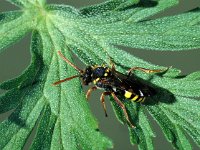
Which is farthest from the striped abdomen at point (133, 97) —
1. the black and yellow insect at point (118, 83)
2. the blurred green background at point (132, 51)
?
the blurred green background at point (132, 51)

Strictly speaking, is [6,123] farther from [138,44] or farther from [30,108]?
[138,44]

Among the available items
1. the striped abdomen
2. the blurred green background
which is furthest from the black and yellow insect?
the blurred green background

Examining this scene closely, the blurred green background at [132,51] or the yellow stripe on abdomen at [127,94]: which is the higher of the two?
the yellow stripe on abdomen at [127,94]

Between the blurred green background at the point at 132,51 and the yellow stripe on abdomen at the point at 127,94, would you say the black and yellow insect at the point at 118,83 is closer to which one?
the yellow stripe on abdomen at the point at 127,94

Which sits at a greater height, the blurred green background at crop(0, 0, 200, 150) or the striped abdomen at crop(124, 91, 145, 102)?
the striped abdomen at crop(124, 91, 145, 102)

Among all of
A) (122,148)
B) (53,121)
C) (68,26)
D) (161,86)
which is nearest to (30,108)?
(53,121)

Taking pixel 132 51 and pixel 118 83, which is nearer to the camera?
pixel 118 83

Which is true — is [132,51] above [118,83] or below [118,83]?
below

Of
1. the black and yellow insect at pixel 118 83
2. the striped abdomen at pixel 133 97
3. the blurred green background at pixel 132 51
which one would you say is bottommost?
the blurred green background at pixel 132 51

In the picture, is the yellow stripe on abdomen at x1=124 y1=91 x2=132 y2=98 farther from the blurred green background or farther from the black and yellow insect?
the blurred green background

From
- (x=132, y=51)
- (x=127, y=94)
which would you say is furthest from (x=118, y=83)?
(x=132, y=51)

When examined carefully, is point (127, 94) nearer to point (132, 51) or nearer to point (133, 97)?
point (133, 97)
